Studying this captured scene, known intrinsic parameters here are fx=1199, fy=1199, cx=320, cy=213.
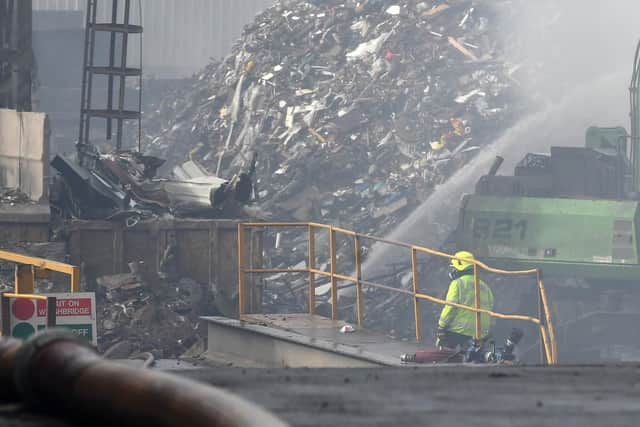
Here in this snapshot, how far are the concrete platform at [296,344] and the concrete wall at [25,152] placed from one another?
3.93 metres

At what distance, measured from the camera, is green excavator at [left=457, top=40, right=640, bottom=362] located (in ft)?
47.4

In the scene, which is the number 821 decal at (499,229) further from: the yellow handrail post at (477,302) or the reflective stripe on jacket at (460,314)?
the yellow handrail post at (477,302)

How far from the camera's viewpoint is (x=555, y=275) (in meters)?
15.0

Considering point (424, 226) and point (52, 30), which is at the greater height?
point (52, 30)

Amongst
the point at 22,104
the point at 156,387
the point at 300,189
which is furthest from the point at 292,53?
the point at 156,387

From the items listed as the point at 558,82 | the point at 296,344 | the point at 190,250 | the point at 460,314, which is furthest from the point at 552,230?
the point at 558,82

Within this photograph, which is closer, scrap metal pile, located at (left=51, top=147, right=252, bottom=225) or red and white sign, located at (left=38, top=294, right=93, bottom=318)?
red and white sign, located at (left=38, top=294, right=93, bottom=318)

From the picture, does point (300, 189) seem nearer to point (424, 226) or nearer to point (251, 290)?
point (424, 226)

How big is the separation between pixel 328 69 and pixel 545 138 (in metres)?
5.01

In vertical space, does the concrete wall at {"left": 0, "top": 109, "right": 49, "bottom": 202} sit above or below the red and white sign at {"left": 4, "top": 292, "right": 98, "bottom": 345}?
above

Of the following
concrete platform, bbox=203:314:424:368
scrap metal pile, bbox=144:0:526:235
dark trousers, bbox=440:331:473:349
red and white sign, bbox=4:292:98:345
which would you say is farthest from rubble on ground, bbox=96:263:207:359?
scrap metal pile, bbox=144:0:526:235

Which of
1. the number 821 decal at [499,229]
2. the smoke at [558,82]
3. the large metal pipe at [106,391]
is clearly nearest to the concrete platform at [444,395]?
the large metal pipe at [106,391]

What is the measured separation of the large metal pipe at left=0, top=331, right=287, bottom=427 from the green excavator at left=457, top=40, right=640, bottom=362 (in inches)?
452

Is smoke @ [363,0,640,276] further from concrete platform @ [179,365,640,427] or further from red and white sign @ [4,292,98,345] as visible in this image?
concrete platform @ [179,365,640,427]
